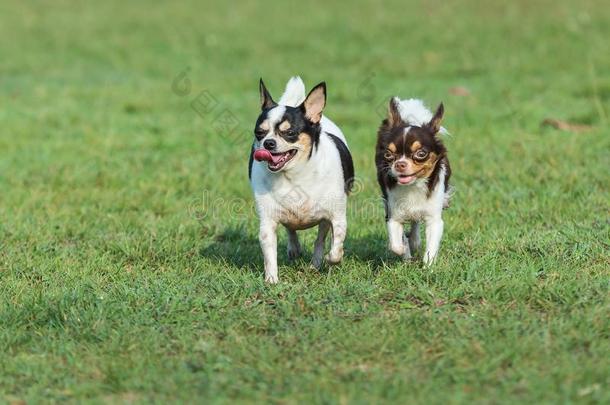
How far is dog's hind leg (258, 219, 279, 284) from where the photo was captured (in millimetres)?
6582

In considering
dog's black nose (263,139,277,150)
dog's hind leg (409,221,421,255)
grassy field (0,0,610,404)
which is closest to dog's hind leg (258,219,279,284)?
grassy field (0,0,610,404)

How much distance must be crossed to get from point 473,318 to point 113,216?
399cm

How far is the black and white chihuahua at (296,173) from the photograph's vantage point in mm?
6332

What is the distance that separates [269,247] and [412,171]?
109cm

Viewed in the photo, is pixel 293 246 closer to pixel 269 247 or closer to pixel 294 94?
pixel 269 247

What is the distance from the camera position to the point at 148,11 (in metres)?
21.9

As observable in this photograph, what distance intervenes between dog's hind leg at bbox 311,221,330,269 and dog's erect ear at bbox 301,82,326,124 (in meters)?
0.87

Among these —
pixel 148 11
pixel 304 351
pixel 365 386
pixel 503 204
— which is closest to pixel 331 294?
pixel 304 351

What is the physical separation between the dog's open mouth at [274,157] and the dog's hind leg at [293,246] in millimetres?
1048

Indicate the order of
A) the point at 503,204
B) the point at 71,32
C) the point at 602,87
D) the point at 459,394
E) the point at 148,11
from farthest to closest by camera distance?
the point at 148,11, the point at 71,32, the point at 602,87, the point at 503,204, the point at 459,394

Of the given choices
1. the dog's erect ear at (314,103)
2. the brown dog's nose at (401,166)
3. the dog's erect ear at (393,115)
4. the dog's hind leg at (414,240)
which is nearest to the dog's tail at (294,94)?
the dog's erect ear at (314,103)

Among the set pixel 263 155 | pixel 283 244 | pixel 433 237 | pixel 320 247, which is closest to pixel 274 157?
pixel 263 155

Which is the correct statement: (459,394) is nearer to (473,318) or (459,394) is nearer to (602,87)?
(473,318)

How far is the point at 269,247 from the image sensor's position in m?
6.60
